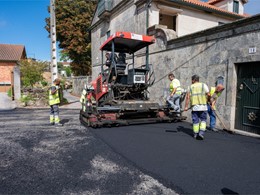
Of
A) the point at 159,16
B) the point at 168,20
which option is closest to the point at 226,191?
the point at 159,16

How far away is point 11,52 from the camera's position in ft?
100

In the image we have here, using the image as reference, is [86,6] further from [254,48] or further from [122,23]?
[254,48]

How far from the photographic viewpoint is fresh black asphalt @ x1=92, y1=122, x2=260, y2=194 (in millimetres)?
2707

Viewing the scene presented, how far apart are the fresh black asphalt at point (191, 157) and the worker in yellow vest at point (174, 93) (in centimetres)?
137

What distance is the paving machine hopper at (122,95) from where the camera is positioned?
19.1 ft

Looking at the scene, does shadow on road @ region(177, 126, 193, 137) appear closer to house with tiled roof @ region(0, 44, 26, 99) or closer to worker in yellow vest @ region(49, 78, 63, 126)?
worker in yellow vest @ region(49, 78, 63, 126)

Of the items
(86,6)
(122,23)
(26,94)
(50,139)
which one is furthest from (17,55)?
(50,139)

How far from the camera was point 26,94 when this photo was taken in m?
12.3

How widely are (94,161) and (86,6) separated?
24998 millimetres

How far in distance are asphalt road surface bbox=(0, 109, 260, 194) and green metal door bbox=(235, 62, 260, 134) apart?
49 centimetres

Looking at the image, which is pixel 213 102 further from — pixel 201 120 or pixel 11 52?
pixel 11 52

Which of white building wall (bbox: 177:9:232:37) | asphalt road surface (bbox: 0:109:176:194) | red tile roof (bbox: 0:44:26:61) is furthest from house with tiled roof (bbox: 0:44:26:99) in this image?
asphalt road surface (bbox: 0:109:176:194)

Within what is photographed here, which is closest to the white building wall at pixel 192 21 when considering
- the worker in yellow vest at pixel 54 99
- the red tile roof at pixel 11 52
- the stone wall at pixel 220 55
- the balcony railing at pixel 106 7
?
the stone wall at pixel 220 55

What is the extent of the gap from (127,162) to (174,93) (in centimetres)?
410
